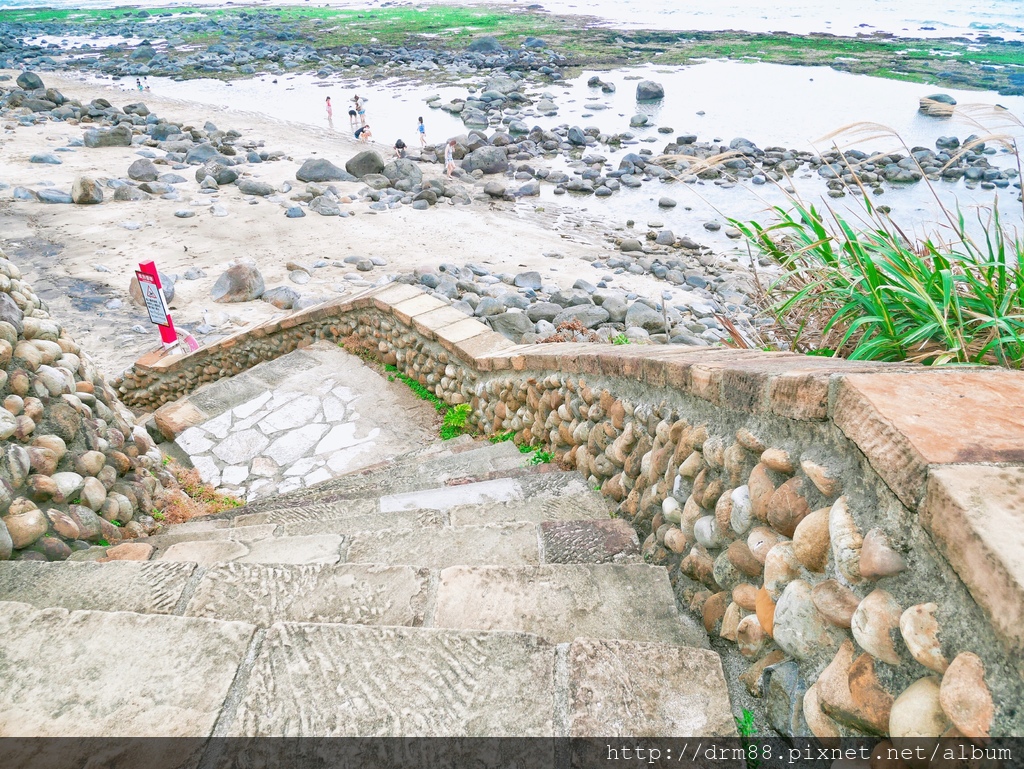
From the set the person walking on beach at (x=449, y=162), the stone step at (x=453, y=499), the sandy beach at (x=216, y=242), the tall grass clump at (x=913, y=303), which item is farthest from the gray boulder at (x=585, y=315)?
the person walking on beach at (x=449, y=162)

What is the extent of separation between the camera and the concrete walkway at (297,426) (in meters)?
4.82

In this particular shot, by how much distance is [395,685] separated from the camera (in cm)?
127

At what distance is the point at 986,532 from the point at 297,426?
199 inches

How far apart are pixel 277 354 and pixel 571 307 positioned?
13.7 feet

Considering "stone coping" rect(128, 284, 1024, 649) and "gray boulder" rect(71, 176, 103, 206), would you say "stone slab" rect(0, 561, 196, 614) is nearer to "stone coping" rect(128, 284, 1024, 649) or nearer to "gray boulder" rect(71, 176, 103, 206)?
"stone coping" rect(128, 284, 1024, 649)

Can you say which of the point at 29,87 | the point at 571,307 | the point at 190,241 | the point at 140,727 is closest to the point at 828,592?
the point at 140,727

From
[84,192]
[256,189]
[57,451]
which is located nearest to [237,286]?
[256,189]

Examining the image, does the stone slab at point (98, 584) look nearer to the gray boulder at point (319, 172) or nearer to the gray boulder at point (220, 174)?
the gray boulder at point (220, 174)

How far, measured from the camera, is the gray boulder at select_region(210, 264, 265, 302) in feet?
29.7

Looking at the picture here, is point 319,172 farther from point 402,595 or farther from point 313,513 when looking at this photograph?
point 402,595

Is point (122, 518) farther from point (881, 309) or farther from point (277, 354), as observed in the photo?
point (277, 354)

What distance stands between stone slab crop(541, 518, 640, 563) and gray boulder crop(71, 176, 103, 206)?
45.1 ft

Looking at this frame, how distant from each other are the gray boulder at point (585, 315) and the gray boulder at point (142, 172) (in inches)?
424

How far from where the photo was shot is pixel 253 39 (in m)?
41.3
